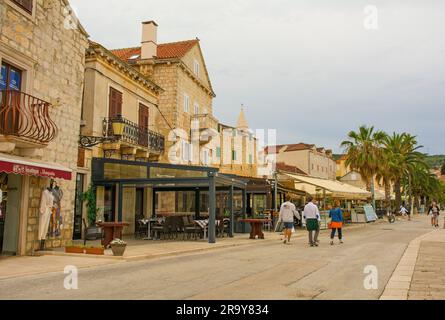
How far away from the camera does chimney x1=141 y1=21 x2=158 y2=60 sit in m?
26.4

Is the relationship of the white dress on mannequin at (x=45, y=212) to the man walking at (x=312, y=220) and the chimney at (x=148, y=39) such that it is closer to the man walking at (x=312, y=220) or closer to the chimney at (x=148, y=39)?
the man walking at (x=312, y=220)

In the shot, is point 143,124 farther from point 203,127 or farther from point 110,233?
point 110,233

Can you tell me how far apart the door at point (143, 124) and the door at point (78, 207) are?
184 inches

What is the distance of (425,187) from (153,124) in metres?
61.2

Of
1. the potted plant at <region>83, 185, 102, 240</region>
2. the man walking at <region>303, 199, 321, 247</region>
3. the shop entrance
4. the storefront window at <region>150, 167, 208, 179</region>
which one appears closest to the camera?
the shop entrance

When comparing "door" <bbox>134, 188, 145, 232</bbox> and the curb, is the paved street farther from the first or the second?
"door" <bbox>134, 188, 145, 232</bbox>

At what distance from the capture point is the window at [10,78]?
38.8ft

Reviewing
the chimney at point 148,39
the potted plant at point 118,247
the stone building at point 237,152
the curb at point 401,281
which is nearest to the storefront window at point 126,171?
the potted plant at point 118,247

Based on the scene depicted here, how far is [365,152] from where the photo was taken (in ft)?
131

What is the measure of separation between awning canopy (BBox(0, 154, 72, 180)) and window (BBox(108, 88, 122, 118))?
23.9 ft

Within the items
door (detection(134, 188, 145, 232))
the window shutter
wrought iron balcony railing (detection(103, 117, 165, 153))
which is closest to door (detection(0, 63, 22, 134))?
the window shutter
